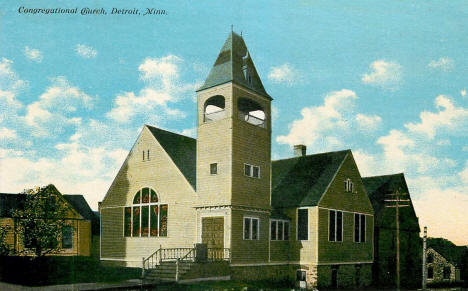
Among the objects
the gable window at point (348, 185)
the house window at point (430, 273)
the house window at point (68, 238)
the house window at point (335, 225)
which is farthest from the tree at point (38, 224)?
the house window at point (430, 273)

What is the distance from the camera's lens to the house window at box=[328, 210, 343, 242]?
33812 millimetres

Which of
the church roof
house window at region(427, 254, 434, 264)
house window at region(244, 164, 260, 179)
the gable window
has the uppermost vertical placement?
the church roof

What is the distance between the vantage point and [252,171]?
30500mm

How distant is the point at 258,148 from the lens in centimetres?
3117

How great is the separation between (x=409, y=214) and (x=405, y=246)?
9.08ft

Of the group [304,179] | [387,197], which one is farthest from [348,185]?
[387,197]

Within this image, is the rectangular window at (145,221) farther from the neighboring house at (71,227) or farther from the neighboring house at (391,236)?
the neighboring house at (391,236)

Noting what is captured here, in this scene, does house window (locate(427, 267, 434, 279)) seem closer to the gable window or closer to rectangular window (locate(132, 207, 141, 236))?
the gable window

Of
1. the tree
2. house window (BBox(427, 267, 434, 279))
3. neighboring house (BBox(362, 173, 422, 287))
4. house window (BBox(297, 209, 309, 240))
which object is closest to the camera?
the tree

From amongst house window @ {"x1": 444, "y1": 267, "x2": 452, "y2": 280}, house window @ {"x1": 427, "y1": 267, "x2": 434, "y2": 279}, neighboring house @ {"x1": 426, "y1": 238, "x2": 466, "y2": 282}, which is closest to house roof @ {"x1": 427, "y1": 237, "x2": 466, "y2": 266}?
neighboring house @ {"x1": 426, "y1": 238, "x2": 466, "y2": 282}

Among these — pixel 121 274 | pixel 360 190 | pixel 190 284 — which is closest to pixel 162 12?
pixel 190 284

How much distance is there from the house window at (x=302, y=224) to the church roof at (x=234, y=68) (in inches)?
298

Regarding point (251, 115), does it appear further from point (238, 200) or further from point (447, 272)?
point (447, 272)

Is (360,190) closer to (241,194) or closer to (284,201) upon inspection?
(284,201)
